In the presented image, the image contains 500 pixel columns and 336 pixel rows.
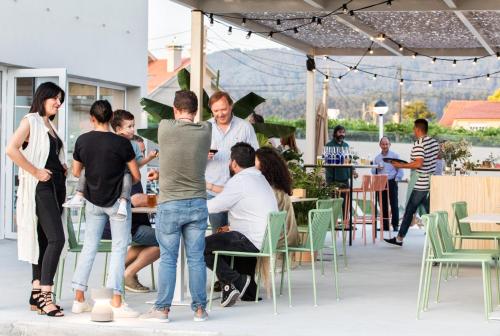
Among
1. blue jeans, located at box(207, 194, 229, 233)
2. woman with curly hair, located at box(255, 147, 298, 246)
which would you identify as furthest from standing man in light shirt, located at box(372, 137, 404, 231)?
blue jeans, located at box(207, 194, 229, 233)

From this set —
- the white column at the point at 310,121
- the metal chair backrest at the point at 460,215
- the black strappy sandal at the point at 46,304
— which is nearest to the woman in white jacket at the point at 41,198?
the black strappy sandal at the point at 46,304

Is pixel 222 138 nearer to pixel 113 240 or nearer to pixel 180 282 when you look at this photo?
pixel 180 282

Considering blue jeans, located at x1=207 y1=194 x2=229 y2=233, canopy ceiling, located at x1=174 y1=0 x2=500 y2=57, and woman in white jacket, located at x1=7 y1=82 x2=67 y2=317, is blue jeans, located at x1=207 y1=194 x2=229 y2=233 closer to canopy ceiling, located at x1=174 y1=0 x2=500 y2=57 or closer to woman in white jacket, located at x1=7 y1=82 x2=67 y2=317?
woman in white jacket, located at x1=7 y1=82 x2=67 y2=317

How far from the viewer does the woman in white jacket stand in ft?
25.8

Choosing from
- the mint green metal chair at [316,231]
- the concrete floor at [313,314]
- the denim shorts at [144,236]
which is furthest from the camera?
the denim shorts at [144,236]

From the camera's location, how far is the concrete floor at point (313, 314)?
7.42 meters

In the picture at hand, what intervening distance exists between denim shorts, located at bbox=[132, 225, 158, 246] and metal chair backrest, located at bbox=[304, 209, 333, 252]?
1.27 metres

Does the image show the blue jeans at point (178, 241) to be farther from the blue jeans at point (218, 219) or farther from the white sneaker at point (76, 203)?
the blue jeans at point (218, 219)

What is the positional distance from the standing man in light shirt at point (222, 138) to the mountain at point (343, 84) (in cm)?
7715

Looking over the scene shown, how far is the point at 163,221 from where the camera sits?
755 cm

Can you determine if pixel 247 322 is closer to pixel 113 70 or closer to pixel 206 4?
pixel 206 4

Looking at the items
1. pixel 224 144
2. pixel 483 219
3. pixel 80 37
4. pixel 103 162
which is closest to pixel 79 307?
pixel 103 162

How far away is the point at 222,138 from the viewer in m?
9.21

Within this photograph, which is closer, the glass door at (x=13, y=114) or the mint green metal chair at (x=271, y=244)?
the mint green metal chair at (x=271, y=244)
